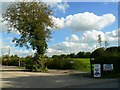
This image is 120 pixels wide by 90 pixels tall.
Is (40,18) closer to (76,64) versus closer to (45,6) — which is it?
(45,6)

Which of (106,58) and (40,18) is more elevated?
(40,18)

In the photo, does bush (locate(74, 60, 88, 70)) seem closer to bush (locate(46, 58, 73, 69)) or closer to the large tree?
bush (locate(46, 58, 73, 69))

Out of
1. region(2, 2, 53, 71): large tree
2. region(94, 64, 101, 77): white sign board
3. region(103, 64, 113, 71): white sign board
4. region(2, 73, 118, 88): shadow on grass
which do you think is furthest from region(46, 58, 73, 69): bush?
region(2, 73, 118, 88): shadow on grass

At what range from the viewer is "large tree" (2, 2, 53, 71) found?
35.6 metres

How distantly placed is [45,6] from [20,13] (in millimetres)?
3105

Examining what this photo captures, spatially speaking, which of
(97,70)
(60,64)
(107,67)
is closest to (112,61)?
(107,67)

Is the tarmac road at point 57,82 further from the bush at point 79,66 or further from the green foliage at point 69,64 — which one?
the green foliage at point 69,64

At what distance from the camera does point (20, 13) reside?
117 ft

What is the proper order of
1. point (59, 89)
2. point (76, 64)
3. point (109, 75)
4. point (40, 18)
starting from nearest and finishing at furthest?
1. point (59, 89)
2. point (109, 75)
3. point (40, 18)
4. point (76, 64)

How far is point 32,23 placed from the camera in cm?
3559

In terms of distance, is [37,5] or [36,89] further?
[37,5]

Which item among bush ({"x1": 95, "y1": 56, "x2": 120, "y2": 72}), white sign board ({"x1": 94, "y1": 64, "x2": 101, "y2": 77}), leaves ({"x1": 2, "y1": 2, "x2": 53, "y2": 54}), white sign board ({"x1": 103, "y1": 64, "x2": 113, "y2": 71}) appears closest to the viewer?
white sign board ({"x1": 94, "y1": 64, "x2": 101, "y2": 77})

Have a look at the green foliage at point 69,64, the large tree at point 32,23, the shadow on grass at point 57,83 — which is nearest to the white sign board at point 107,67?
the shadow on grass at point 57,83

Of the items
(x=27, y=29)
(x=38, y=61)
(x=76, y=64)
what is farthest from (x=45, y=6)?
(x=76, y=64)
